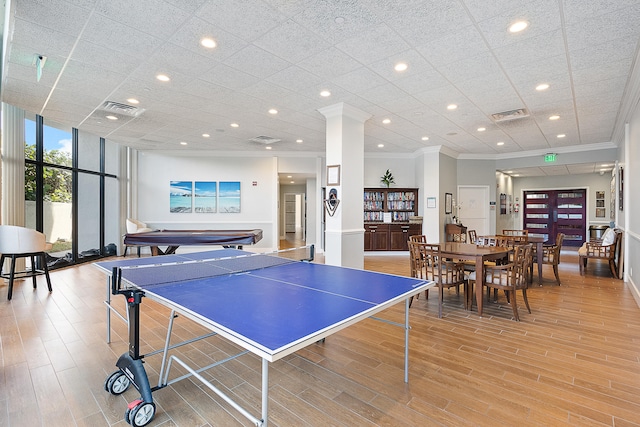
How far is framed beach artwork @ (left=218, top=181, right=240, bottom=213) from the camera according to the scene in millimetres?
9141

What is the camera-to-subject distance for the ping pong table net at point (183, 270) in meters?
2.17

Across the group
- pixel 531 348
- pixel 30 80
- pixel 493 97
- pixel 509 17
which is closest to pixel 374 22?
pixel 509 17

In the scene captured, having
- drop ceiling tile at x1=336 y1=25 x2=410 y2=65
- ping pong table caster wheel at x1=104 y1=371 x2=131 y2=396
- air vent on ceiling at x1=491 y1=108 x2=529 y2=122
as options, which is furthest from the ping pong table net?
air vent on ceiling at x1=491 y1=108 x2=529 y2=122

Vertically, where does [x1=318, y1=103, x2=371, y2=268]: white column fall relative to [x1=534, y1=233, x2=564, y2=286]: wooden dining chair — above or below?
above

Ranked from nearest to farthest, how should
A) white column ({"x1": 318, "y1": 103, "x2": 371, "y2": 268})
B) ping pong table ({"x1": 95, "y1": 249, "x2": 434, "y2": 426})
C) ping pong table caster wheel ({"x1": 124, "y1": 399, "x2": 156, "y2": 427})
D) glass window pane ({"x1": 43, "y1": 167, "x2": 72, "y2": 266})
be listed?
1. ping pong table ({"x1": 95, "y1": 249, "x2": 434, "y2": 426})
2. ping pong table caster wheel ({"x1": 124, "y1": 399, "x2": 156, "y2": 427})
3. white column ({"x1": 318, "y1": 103, "x2": 371, "y2": 268})
4. glass window pane ({"x1": 43, "y1": 167, "x2": 72, "y2": 266})

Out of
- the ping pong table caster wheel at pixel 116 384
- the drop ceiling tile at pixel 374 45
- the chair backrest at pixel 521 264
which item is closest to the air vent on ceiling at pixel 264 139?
the drop ceiling tile at pixel 374 45

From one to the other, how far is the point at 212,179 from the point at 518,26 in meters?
8.02

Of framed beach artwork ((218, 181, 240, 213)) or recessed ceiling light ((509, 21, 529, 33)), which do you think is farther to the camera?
framed beach artwork ((218, 181, 240, 213))

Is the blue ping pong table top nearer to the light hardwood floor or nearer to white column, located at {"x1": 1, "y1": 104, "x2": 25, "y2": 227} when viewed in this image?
the light hardwood floor

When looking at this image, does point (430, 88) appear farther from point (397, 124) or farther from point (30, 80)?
point (30, 80)

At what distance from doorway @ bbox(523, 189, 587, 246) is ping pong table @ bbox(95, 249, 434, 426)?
1077cm

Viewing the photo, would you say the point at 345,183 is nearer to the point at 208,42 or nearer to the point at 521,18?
the point at 208,42

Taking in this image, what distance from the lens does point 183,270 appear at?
8.82 ft

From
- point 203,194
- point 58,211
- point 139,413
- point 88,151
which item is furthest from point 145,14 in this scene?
point 203,194
